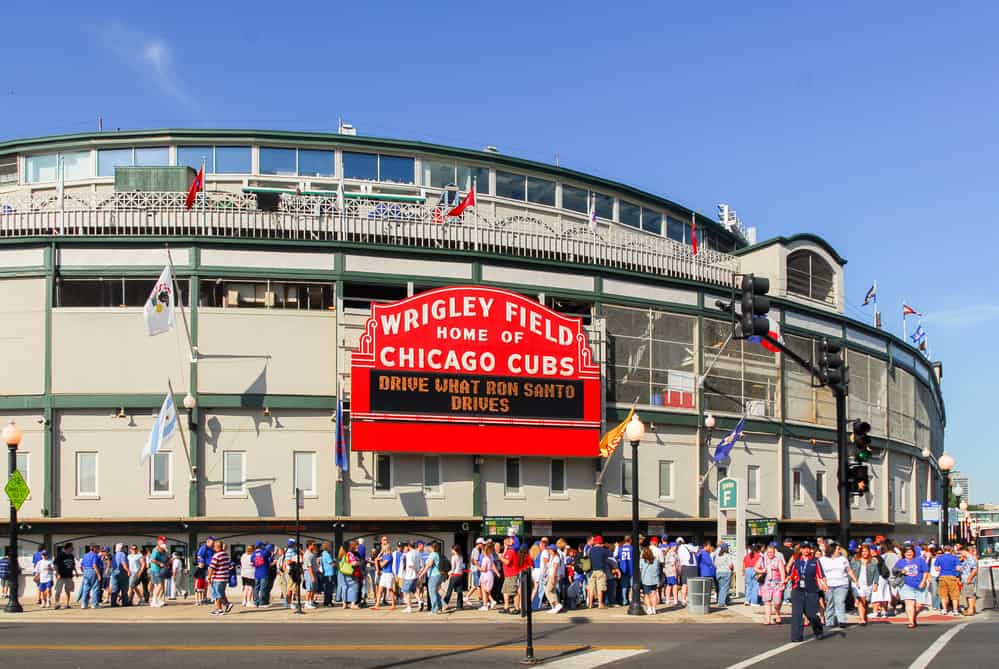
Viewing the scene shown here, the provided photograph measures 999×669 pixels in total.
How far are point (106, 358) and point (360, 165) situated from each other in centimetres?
1468

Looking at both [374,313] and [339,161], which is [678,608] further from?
[339,161]

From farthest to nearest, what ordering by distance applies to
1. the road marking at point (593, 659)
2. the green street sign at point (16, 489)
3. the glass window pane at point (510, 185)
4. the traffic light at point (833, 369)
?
1. the glass window pane at point (510, 185)
2. the green street sign at point (16, 489)
3. the traffic light at point (833, 369)
4. the road marking at point (593, 659)

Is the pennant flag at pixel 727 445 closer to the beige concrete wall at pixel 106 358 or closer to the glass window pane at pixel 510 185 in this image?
the glass window pane at pixel 510 185

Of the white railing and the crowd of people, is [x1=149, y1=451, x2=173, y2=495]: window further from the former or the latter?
the white railing

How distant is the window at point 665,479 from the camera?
41.8 meters

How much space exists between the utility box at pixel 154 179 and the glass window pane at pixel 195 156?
12.9ft

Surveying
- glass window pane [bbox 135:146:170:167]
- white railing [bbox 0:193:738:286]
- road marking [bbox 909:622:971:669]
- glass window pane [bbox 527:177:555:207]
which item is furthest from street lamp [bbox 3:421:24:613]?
glass window pane [bbox 527:177:555:207]

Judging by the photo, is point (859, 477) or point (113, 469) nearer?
point (859, 477)

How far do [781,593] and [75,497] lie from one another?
21307 mm

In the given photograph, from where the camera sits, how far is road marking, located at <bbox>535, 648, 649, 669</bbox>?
18359 mm

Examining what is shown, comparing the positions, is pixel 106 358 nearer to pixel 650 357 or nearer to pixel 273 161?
pixel 273 161

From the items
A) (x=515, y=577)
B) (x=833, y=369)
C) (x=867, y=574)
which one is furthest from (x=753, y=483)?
(x=515, y=577)

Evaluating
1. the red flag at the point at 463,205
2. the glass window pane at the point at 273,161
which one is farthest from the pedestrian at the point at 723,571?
the glass window pane at the point at 273,161

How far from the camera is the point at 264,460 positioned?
36656 millimetres
